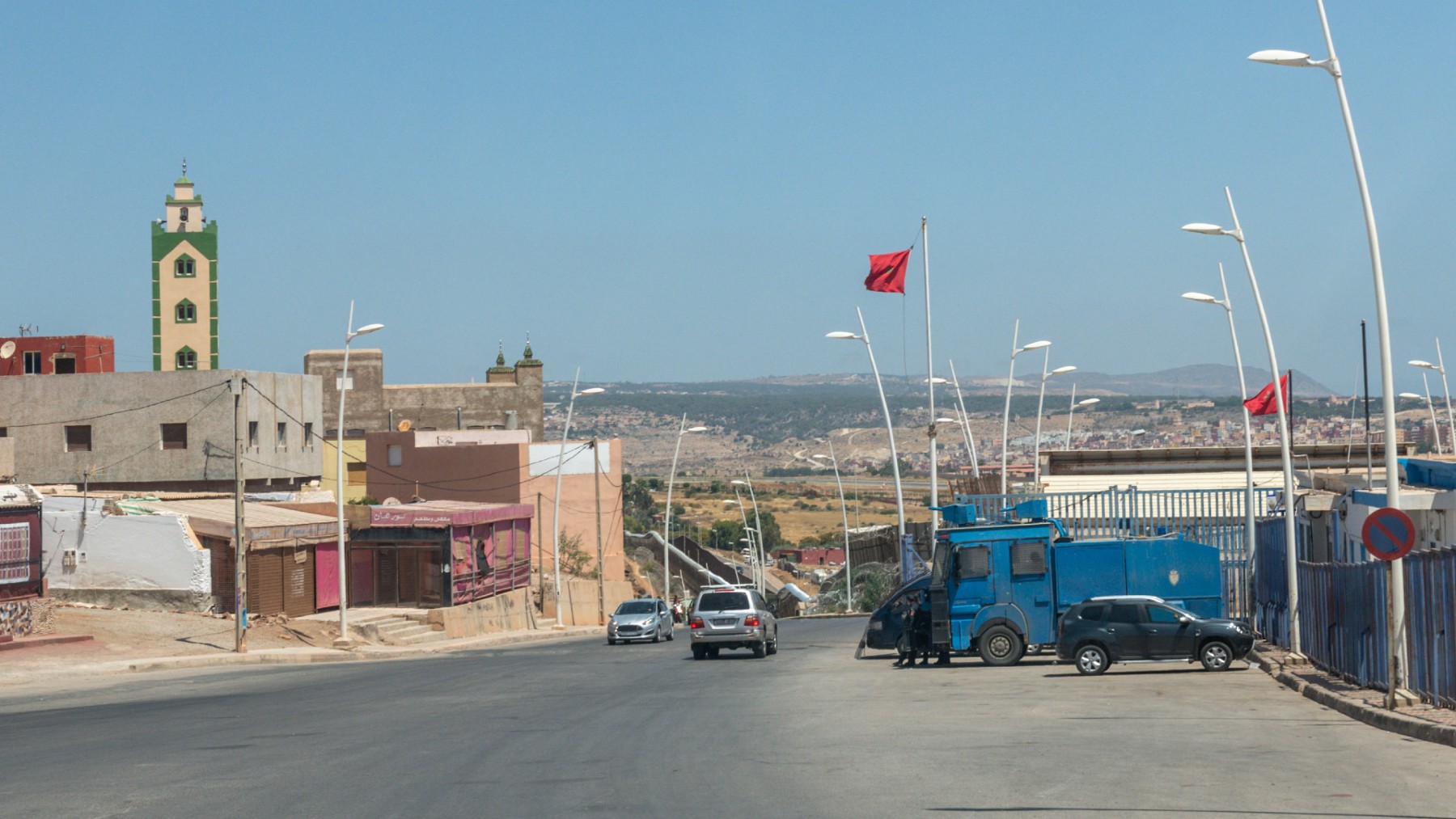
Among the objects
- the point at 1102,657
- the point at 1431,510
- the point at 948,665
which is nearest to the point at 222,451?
the point at 948,665

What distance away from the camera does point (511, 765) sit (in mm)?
14406

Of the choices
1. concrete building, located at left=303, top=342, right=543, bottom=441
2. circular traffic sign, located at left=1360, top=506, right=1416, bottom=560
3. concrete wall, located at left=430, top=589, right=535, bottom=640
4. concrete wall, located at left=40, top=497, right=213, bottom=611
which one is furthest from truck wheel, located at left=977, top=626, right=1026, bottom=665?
concrete building, located at left=303, top=342, right=543, bottom=441

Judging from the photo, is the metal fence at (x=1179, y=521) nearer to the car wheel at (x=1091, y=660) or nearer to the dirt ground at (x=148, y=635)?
the car wheel at (x=1091, y=660)

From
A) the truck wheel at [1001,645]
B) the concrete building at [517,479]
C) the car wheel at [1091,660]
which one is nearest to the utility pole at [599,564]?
the concrete building at [517,479]

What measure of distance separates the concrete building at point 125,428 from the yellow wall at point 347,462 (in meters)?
14.4

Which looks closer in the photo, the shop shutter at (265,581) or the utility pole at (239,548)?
the utility pole at (239,548)

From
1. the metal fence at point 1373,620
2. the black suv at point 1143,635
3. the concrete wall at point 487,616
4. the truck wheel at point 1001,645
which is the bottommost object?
the concrete wall at point 487,616

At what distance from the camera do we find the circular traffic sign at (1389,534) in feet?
54.1

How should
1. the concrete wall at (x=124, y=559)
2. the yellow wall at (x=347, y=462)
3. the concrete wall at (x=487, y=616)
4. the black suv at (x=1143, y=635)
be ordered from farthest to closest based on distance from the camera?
1. the yellow wall at (x=347, y=462)
2. the concrete wall at (x=487, y=616)
3. the concrete wall at (x=124, y=559)
4. the black suv at (x=1143, y=635)

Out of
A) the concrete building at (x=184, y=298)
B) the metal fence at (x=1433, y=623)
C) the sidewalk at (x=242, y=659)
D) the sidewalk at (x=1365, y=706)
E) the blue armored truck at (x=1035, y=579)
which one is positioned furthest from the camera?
the concrete building at (x=184, y=298)

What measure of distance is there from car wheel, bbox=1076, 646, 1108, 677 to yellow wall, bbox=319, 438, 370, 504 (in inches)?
2098

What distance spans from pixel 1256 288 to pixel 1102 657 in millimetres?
8125

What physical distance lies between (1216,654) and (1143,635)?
1282 millimetres

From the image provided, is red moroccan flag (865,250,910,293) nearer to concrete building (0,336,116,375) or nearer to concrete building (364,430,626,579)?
concrete building (364,430,626,579)
